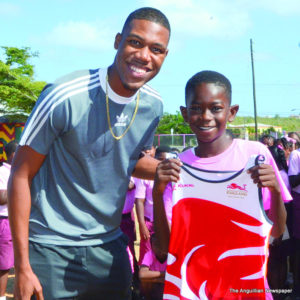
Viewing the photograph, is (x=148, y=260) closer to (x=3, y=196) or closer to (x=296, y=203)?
(x=3, y=196)

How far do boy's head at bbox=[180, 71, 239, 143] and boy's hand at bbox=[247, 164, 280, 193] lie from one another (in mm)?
A: 401

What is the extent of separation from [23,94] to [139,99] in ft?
73.7

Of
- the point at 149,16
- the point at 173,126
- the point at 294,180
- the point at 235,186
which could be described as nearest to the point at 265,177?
the point at 235,186

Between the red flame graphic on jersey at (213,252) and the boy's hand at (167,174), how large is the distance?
0.19 m

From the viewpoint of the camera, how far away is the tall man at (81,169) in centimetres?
227

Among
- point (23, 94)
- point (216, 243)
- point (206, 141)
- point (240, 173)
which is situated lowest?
point (216, 243)

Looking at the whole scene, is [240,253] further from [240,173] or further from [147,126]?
[147,126]

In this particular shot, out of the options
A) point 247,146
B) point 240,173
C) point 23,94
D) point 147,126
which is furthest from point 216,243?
point 23,94

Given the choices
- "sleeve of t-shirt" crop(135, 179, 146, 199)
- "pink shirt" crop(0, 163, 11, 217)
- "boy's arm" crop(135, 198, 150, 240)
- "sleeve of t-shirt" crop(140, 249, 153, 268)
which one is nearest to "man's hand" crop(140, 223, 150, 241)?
"boy's arm" crop(135, 198, 150, 240)

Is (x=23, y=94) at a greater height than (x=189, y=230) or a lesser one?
greater

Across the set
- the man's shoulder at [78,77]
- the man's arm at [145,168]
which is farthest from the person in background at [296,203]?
the man's shoulder at [78,77]

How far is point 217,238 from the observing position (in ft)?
8.09

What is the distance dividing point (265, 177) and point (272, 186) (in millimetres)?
59

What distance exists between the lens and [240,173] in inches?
95.4
